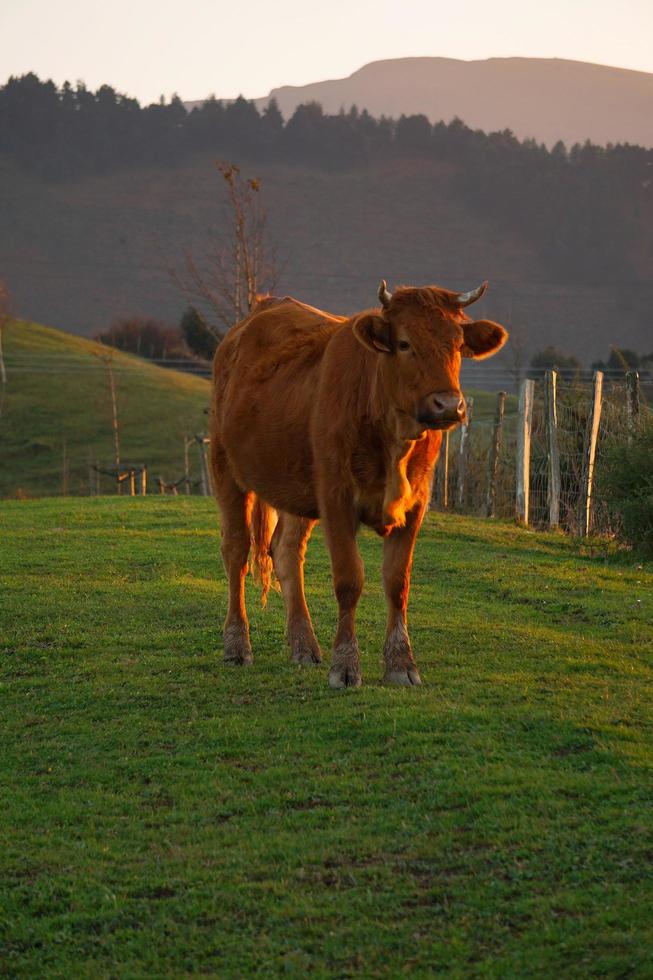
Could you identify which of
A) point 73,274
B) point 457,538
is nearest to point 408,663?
point 457,538

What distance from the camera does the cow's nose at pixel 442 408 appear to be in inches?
286

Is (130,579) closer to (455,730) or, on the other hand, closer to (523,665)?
(523,665)

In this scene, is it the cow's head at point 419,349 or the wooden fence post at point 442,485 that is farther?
the wooden fence post at point 442,485

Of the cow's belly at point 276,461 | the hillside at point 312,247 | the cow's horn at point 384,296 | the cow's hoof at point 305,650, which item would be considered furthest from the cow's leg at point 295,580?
the hillside at point 312,247

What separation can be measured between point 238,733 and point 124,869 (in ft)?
6.41

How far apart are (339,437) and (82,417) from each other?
5310 centimetres

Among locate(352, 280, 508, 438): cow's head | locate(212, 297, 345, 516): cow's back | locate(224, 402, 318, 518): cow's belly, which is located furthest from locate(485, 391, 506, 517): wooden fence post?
locate(352, 280, 508, 438): cow's head

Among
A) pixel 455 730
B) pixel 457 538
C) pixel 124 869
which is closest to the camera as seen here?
pixel 124 869

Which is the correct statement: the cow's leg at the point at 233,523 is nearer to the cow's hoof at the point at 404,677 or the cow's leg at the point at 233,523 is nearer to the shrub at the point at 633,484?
the cow's hoof at the point at 404,677

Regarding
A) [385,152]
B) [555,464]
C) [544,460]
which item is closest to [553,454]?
[555,464]

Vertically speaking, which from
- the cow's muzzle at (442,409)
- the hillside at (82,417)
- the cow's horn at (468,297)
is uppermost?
the cow's horn at (468,297)

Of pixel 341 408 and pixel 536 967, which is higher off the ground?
pixel 341 408

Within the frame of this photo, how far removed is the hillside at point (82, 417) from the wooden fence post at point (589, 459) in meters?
30.5

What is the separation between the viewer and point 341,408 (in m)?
8.20
